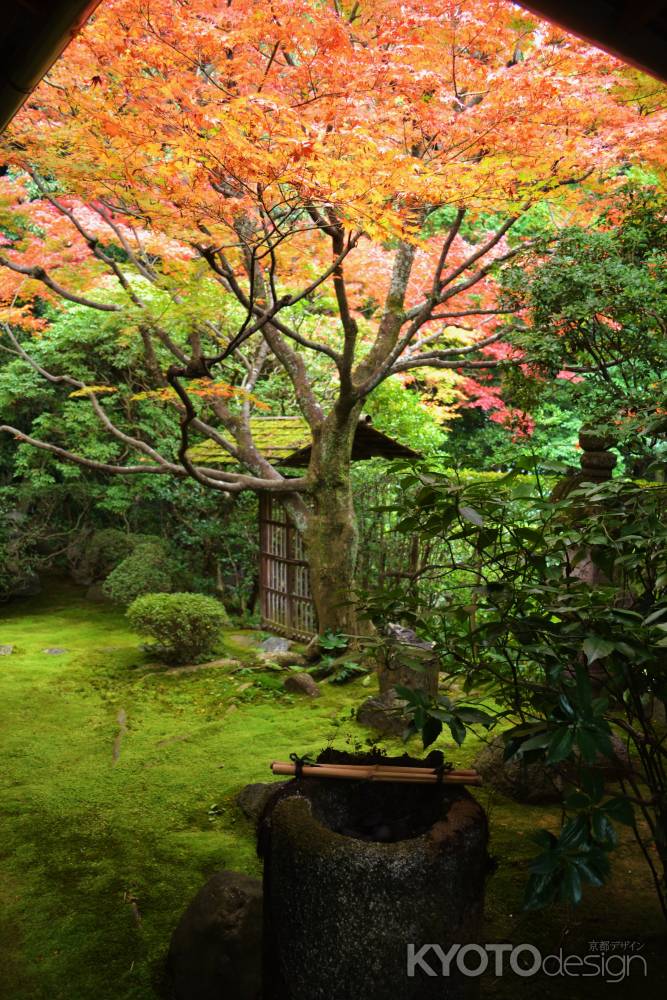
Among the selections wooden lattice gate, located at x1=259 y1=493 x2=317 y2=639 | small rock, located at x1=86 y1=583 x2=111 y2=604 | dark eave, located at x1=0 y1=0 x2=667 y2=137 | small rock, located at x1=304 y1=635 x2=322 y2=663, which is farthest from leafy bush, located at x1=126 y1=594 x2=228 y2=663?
dark eave, located at x1=0 y1=0 x2=667 y2=137

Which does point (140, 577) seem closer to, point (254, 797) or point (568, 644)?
point (254, 797)

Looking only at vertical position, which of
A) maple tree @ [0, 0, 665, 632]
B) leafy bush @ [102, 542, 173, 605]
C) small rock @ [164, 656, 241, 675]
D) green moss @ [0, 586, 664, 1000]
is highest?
maple tree @ [0, 0, 665, 632]

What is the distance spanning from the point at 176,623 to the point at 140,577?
7.87ft

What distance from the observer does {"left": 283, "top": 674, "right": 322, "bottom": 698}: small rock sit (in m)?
7.26

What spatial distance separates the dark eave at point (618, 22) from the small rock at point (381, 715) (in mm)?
4702

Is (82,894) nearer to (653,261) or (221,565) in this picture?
(653,261)

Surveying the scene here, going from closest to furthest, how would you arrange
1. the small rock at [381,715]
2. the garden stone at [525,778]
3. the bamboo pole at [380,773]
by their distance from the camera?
1. the bamboo pole at [380,773]
2. the garden stone at [525,778]
3. the small rock at [381,715]

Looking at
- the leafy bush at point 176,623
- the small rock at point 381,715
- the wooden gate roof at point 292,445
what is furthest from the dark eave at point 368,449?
the small rock at point 381,715

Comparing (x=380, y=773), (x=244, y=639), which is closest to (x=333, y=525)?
(x=244, y=639)

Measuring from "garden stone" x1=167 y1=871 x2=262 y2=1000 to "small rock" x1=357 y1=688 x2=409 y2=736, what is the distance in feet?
9.04

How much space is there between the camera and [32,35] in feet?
7.84

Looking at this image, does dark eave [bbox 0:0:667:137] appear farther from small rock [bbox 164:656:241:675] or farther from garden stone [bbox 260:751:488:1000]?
small rock [bbox 164:656:241:675]

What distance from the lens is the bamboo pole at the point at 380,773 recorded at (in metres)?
2.71

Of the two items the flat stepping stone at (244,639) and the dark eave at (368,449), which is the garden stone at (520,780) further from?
the flat stepping stone at (244,639)
